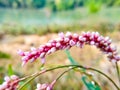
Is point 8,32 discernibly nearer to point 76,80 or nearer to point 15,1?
point 15,1

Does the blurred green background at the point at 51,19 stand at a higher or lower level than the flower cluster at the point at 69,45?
lower

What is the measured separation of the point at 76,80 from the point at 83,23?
3.71m

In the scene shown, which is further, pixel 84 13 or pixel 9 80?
pixel 84 13

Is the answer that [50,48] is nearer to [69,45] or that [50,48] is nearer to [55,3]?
[69,45]

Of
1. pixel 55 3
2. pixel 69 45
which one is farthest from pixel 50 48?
pixel 55 3

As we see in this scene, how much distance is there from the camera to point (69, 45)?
2.17 ft

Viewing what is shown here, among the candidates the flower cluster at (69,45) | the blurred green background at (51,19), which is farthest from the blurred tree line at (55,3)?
the flower cluster at (69,45)

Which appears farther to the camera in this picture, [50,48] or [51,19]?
[51,19]

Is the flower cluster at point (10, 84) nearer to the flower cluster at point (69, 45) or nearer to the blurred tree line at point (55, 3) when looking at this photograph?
the flower cluster at point (69, 45)

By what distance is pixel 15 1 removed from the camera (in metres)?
7.08

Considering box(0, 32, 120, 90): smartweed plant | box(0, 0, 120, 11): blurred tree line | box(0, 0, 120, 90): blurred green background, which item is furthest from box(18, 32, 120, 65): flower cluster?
box(0, 0, 120, 11): blurred tree line

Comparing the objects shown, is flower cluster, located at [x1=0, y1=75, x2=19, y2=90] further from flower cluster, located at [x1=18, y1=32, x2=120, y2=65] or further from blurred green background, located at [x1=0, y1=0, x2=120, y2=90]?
blurred green background, located at [x1=0, y1=0, x2=120, y2=90]

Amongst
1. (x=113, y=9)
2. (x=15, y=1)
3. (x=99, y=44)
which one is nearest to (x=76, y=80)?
(x=99, y=44)

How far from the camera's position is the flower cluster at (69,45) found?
0.65 metres
